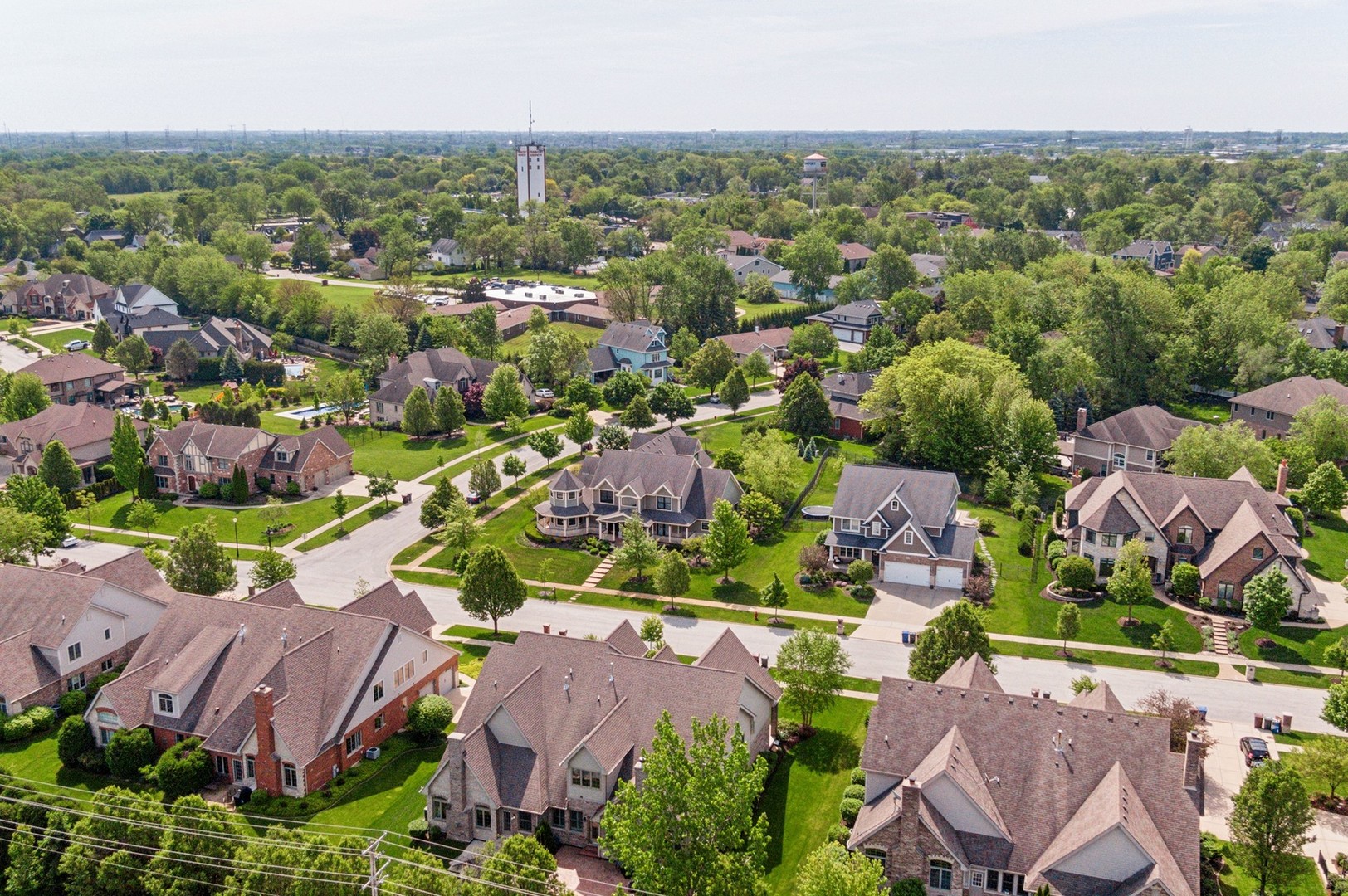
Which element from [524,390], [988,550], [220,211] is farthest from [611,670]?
[220,211]

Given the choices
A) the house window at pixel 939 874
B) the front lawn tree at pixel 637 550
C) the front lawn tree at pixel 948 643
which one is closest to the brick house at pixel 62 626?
the front lawn tree at pixel 637 550

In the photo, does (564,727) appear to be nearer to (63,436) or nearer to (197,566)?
(197,566)

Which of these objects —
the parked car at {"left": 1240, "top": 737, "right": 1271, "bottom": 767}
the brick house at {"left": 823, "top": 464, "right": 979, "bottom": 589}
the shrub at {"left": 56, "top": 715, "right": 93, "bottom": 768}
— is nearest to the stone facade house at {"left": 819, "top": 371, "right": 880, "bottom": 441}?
the brick house at {"left": 823, "top": 464, "right": 979, "bottom": 589}

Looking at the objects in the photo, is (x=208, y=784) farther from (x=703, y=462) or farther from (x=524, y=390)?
(x=524, y=390)

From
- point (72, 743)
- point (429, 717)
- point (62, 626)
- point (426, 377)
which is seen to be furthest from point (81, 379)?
point (429, 717)

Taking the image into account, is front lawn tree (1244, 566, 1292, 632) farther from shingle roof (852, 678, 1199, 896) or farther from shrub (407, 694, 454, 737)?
shrub (407, 694, 454, 737)

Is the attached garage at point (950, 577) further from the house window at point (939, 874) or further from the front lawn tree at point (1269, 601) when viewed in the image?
the house window at point (939, 874)
